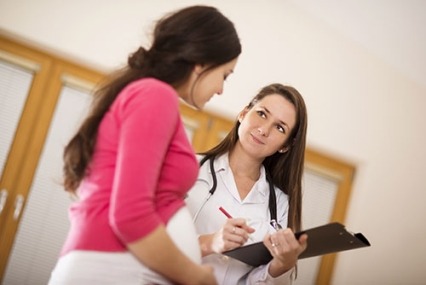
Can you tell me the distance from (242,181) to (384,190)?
2.44 m

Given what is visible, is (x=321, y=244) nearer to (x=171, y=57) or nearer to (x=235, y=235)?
(x=235, y=235)

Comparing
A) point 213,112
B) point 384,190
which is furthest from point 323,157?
point 213,112

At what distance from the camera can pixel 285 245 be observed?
3.69ft

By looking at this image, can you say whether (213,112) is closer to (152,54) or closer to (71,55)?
(71,55)

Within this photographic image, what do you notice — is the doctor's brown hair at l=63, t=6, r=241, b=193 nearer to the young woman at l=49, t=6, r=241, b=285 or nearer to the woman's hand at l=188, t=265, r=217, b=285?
the young woman at l=49, t=6, r=241, b=285


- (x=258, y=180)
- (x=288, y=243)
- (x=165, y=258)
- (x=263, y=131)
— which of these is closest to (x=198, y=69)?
(x=165, y=258)

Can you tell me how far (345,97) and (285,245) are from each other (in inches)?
101

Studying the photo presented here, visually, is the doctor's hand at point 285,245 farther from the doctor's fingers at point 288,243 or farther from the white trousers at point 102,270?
the white trousers at point 102,270

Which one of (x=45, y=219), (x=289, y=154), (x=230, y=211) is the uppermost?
(x=289, y=154)

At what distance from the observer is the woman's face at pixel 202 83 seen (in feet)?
2.96

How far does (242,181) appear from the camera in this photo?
1.55 m

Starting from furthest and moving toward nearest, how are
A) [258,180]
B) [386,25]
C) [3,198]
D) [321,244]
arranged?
[386,25]
[3,198]
[258,180]
[321,244]

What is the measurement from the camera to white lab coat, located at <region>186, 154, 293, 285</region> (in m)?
1.40

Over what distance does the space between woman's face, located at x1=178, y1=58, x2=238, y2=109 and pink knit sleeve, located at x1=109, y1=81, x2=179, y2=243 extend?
0.49 ft
